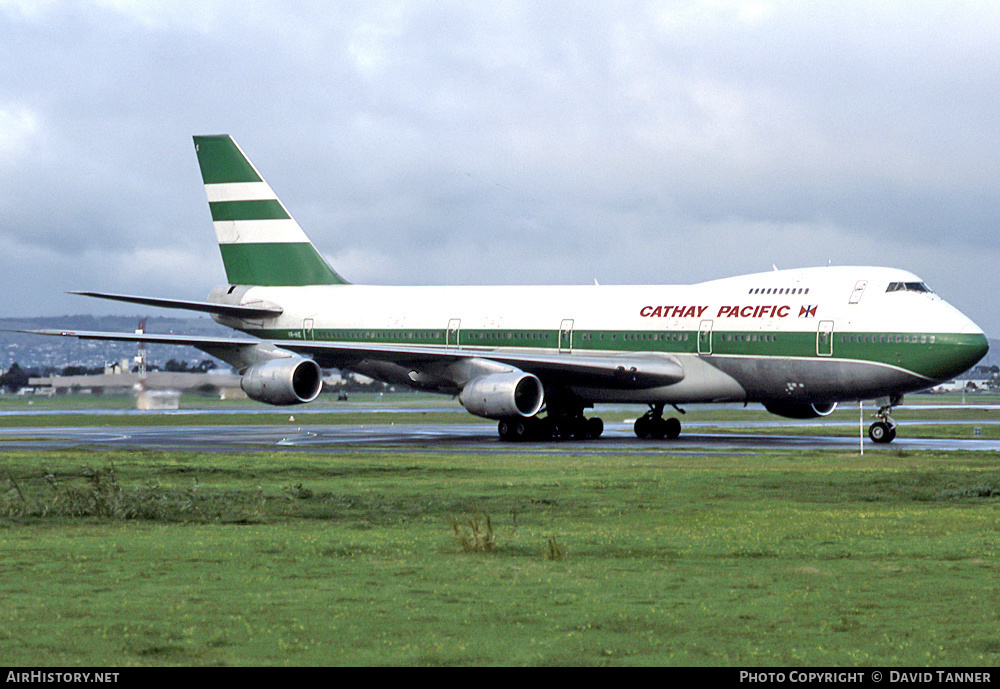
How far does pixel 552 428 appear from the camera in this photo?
42.8m

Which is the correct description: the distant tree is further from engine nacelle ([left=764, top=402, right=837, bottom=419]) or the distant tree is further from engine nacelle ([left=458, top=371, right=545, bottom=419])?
engine nacelle ([left=764, top=402, right=837, bottom=419])

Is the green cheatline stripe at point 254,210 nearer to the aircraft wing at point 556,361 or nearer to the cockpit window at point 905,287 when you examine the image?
the aircraft wing at point 556,361

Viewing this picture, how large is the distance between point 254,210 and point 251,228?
702mm

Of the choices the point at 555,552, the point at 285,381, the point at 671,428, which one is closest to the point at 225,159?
the point at 285,381

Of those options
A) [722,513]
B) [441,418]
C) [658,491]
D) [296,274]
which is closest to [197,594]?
[722,513]

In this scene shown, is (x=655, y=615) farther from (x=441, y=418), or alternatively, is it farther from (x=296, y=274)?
(x=441, y=418)

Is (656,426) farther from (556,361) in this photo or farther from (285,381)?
(285,381)

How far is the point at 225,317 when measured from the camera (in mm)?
51094

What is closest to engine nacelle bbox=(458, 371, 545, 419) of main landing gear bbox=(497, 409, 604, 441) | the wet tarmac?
the wet tarmac

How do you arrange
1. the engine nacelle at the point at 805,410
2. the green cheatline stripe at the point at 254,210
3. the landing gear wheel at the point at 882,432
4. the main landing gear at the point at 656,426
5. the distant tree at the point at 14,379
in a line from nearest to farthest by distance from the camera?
the landing gear wheel at the point at 882,432, the main landing gear at the point at 656,426, the engine nacelle at the point at 805,410, the green cheatline stripe at the point at 254,210, the distant tree at the point at 14,379

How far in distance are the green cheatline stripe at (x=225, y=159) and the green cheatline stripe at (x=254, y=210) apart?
2.91ft

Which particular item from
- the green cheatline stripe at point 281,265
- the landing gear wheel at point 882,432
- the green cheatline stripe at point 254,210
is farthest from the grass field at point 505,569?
the green cheatline stripe at point 254,210

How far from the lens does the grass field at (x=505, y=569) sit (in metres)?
10.0
